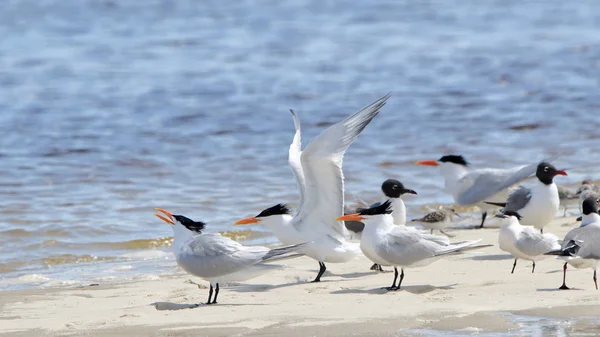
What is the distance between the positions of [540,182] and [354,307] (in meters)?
3.20

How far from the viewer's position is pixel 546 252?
7.21 meters

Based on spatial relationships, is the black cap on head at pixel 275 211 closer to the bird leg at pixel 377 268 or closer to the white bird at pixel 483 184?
the bird leg at pixel 377 268

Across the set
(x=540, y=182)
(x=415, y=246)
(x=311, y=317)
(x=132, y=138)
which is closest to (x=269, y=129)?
(x=132, y=138)

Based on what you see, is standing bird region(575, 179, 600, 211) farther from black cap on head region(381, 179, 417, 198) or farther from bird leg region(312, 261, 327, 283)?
bird leg region(312, 261, 327, 283)

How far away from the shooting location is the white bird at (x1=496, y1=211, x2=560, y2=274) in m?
7.31

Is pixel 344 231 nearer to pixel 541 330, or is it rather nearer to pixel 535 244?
pixel 535 244

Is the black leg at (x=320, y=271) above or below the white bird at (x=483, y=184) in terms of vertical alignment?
below

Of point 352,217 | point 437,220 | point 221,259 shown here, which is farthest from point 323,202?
point 437,220

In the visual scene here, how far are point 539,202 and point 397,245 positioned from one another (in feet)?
7.24

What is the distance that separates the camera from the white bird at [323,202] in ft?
25.2

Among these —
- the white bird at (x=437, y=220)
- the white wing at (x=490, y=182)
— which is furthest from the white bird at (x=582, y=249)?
the white wing at (x=490, y=182)

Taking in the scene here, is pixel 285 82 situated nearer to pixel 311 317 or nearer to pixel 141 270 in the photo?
pixel 141 270

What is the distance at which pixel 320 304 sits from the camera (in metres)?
6.59

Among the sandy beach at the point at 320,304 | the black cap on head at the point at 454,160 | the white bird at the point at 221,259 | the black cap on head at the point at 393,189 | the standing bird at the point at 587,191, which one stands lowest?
the sandy beach at the point at 320,304
